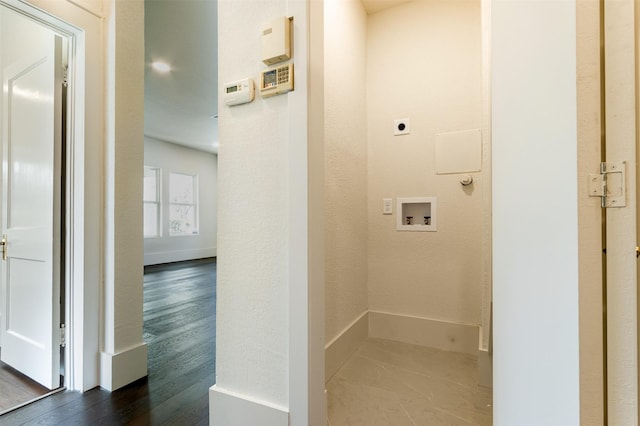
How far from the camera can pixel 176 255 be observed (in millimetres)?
7031

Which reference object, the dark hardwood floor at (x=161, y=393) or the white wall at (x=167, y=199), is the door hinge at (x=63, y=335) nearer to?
the dark hardwood floor at (x=161, y=393)

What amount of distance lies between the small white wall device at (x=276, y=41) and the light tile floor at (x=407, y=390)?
1.67 m

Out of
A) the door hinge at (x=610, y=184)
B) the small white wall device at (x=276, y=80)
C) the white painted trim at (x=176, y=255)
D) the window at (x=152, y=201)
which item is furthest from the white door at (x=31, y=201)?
the window at (x=152, y=201)

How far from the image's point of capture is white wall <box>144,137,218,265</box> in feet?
21.3

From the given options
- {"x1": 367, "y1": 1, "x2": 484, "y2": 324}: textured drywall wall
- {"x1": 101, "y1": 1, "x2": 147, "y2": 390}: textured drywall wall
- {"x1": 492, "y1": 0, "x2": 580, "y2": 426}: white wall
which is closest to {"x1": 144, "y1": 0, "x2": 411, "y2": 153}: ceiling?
{"x1": 367, "y1": 1, "x2": 484, "y2": 324}: textured drywall wall

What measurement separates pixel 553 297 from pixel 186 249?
7666 millimetres

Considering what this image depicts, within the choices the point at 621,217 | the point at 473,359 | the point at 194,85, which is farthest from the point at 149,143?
the point at 621,217

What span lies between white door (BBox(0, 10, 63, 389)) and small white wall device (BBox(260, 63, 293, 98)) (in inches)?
54.0

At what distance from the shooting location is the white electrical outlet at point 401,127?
94.4 inches

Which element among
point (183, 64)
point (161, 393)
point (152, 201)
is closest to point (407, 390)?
point (161, 393)

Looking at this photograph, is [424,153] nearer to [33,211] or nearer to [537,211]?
[537,211]

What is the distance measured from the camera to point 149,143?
6.40 m

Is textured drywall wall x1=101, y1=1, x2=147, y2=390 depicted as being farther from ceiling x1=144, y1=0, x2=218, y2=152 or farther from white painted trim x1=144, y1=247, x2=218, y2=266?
white painted trim x1=144, y1=247, x2=218, y2=266

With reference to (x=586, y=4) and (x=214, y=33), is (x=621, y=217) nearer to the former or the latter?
(x=586, y=4)
